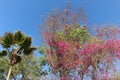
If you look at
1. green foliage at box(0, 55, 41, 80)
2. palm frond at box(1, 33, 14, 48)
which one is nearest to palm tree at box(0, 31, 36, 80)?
palm frond at box(1, 33, 14, 48)

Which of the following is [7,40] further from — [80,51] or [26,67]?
[26,67]

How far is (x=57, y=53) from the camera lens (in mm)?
19766

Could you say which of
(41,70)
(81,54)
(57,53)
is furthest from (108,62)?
(41,70)

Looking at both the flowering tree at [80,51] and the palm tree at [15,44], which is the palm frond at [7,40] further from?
the flowering tree at [80,51]

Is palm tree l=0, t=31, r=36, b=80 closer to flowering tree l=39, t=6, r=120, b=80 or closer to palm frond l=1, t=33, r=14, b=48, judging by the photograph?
palm frond l=1, t=33, r=14, b=48

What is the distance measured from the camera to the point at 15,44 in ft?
64.5

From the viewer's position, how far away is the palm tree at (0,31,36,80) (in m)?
19.3

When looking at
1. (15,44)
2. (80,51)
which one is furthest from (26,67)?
(80,51)

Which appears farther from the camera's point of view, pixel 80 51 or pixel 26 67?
pixel 26 67

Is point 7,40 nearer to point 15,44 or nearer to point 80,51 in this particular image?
point 15,44

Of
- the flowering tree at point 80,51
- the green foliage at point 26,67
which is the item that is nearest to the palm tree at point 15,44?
the flowering tree at point 80,51

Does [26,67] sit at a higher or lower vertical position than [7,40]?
lower

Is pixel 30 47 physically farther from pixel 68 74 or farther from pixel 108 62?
Answer: pixel 108 62

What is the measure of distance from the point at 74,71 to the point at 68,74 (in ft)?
1.57
